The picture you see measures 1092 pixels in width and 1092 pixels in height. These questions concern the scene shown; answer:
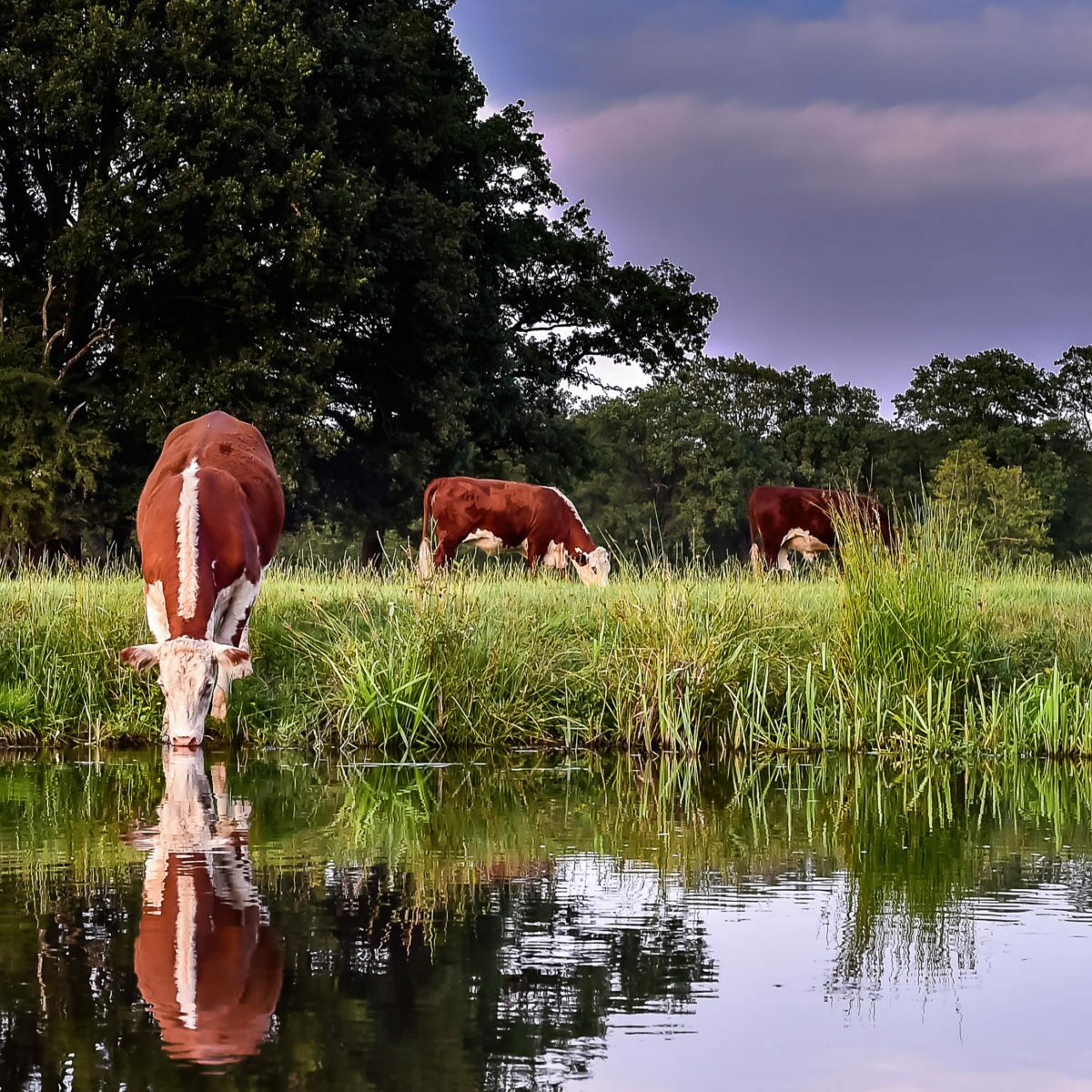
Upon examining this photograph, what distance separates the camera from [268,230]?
24.8 m

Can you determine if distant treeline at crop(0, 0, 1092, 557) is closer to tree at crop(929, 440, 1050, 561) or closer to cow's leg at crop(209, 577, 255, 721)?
cow's leg at crop(209, 577, 255, 721)

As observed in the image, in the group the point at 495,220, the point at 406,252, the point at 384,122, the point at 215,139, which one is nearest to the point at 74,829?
the point at 215,139

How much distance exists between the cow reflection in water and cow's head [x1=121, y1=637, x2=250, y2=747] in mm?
2661

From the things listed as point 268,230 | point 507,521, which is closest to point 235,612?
point 507,521

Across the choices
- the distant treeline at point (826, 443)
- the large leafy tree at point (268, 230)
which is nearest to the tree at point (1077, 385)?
the distant treeline at point (826, 443)

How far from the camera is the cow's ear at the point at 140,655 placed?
961 cm

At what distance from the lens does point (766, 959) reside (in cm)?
462

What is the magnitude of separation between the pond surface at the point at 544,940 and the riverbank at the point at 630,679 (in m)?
2.01

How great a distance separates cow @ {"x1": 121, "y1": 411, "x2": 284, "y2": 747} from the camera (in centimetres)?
970

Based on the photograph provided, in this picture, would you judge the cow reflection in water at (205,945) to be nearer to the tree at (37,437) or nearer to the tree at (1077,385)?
the tree at (37,437)

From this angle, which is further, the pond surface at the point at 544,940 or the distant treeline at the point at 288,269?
the distant treeline at the point at 288,269

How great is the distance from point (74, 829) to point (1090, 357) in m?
61.9

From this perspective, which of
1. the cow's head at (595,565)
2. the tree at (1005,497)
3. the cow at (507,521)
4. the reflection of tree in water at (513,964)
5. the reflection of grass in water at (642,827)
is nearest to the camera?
the reflection of tree in water at (513,964)

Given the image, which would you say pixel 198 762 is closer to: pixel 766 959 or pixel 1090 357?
pixel 766 959
